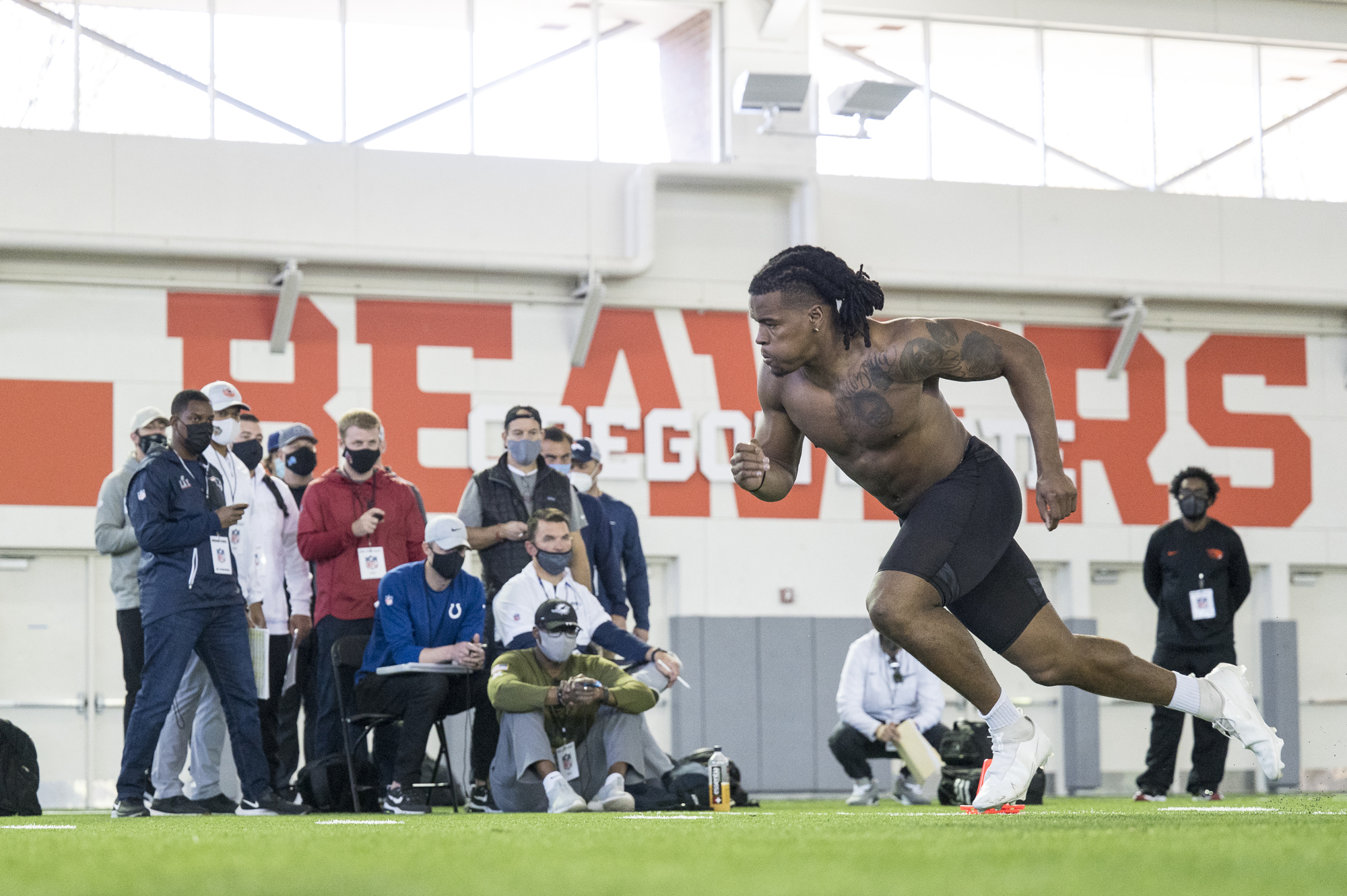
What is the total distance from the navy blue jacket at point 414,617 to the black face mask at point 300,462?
3.67 ft

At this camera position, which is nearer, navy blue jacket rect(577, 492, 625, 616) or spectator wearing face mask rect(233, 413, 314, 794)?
spectator wearing face mask rect(233, 413, 314, 794)

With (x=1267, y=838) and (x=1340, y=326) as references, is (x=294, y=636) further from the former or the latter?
(x=1340, y=326)

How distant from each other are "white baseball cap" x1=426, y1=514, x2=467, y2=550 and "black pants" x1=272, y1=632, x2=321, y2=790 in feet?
3.07

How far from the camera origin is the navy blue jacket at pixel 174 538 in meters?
6.37

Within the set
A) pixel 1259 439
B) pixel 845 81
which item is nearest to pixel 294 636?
pixel 845 81

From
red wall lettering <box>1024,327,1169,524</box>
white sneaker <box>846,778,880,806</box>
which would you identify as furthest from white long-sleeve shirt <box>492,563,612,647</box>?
red wall lettering <box>1024,327,1169,524</box>

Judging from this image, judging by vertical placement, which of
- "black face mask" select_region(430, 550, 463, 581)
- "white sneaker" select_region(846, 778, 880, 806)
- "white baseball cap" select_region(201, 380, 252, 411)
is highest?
"white baseball cap" select_region(201, 380, 252, 411)

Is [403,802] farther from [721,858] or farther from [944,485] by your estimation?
[721,858]

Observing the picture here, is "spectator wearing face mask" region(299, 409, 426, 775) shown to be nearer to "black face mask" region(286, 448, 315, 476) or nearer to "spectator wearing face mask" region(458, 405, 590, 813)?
"spectator wearing face mask" region(458, 405, 590, 813)

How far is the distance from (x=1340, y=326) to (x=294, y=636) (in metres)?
8.91

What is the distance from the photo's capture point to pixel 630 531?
28.5ft

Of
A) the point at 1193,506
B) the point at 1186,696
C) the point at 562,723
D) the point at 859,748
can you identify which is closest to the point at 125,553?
the point at 562,723

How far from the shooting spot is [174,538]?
6.37 meters

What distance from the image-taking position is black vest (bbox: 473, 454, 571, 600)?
7852 millimetres
